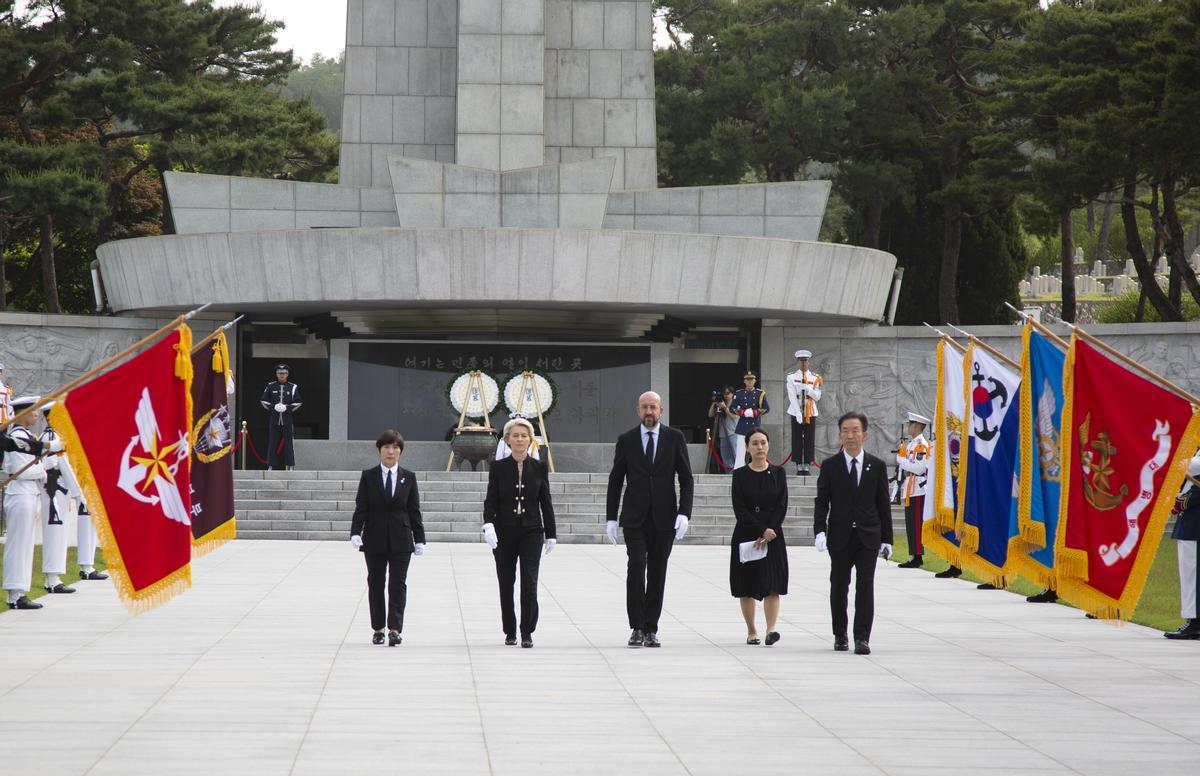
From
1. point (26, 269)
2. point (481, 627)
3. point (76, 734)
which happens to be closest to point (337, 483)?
point (481, 627)

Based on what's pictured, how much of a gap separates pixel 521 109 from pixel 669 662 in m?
19.7

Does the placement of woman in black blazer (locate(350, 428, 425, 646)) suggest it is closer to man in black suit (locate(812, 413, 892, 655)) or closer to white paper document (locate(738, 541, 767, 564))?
white paper document (locate(738, 541, 767, 564))

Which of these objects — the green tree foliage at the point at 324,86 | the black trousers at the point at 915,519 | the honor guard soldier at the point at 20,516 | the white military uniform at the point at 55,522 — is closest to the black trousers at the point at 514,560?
the honor guard soldier at the point at 20,516

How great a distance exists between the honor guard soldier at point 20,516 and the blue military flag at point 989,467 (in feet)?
24.0

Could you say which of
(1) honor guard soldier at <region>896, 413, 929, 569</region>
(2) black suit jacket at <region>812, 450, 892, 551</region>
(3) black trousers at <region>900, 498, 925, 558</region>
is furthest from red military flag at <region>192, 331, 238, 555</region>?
(3) black trousers at <region>900, 498, 925, 558</region>

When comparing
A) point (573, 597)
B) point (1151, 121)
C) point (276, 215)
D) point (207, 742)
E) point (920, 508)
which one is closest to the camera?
point (207, 742)

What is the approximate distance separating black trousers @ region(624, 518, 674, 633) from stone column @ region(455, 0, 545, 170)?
1818cm

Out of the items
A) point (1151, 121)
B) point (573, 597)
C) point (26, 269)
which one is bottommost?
point (573, 597)

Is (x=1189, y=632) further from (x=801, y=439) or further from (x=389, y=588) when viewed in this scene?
(x=801, y=439)

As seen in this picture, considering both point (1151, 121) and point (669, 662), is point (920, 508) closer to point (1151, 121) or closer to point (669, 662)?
point (669, 662)

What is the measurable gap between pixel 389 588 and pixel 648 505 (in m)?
1.80

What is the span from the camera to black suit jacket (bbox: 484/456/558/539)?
9.91 metres

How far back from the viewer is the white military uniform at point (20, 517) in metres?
11.6

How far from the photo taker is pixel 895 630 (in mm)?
10781
